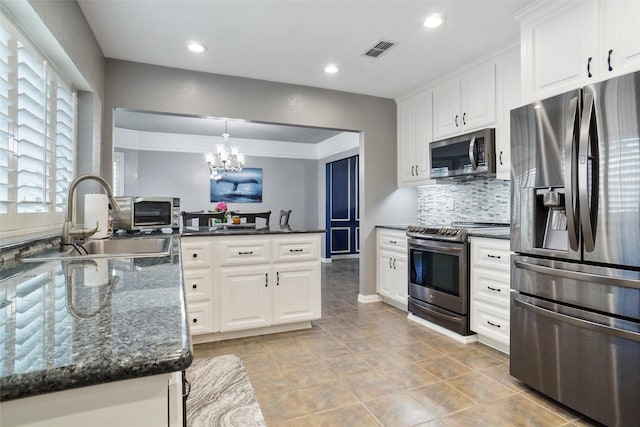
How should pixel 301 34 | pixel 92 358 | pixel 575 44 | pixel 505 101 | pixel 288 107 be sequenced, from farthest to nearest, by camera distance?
pixel 288 107 < pixel 505 101 < pixel 301 34 < pixel 575 44 < pixel 92 358

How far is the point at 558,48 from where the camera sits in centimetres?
219

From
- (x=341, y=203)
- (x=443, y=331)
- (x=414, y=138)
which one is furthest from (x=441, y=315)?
(x=341, y=203)

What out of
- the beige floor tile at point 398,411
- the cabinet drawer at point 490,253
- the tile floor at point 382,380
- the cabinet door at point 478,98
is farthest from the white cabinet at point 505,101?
the beige floor tile at point 398,411

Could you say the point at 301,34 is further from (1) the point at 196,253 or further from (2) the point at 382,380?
(2) the point at 382,380

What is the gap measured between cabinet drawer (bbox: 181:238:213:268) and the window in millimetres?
878

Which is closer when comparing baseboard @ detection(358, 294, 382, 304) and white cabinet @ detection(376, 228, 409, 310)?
white cabinet @ detection(376, 228, 409, 310)

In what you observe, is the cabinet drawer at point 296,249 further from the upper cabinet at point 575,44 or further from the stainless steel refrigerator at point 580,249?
the upper cabinet at point 575,44

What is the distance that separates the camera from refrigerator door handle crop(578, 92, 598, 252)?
176 cm

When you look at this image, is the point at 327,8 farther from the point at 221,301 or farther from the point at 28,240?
the point at 221,301

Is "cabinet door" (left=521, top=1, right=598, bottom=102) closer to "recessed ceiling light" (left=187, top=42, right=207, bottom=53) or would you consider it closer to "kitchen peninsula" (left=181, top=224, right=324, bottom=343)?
"kitchen peninsula" (left=181, top=224, right=324, bottom=343)

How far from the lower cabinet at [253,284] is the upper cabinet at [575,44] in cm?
214

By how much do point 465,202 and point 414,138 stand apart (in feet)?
3.07

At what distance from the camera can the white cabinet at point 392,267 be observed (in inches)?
149

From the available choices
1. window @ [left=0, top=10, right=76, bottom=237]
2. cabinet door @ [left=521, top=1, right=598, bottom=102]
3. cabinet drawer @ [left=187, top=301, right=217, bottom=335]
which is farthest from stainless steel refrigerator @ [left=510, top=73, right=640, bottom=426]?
window @ [left=0, top=10, right=76, bottom=237]
